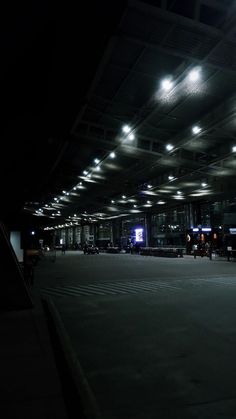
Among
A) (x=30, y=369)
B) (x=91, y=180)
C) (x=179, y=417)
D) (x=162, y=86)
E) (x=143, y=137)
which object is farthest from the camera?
(x=91, y=180)

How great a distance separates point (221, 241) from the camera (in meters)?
37.8

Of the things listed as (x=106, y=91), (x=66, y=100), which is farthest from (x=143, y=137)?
(x=66, y=100)

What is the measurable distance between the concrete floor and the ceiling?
16.3 feet

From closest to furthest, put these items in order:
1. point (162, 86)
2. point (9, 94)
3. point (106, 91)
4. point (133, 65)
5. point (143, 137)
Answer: point (9, 94)
point (133, 65)
point (162, 86)
point (106, 91)
point (143, 137)

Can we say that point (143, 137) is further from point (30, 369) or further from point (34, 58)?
point (30, 369)

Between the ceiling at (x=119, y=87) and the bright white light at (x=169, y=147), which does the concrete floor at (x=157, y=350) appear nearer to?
the ceiling at (x=119, y=87)

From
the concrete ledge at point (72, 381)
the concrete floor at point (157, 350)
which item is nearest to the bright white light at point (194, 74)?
the concrete floor at point (157, 350)

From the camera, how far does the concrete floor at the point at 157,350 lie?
4.01m

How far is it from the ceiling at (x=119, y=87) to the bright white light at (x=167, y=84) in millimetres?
40

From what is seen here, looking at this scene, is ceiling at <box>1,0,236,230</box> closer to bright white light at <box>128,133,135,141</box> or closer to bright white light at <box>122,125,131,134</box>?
bright white light at <box>128,133,135,141</box>

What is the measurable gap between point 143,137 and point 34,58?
15.5 metres

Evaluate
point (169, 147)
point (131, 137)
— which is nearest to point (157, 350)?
point (131, 137)

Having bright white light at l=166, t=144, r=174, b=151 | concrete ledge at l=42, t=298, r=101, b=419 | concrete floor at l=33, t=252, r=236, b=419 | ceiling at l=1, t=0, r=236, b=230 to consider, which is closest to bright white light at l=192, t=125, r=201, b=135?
ceiling at l=1, t=0, r=236, b=230

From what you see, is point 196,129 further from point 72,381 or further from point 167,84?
point 72,381
